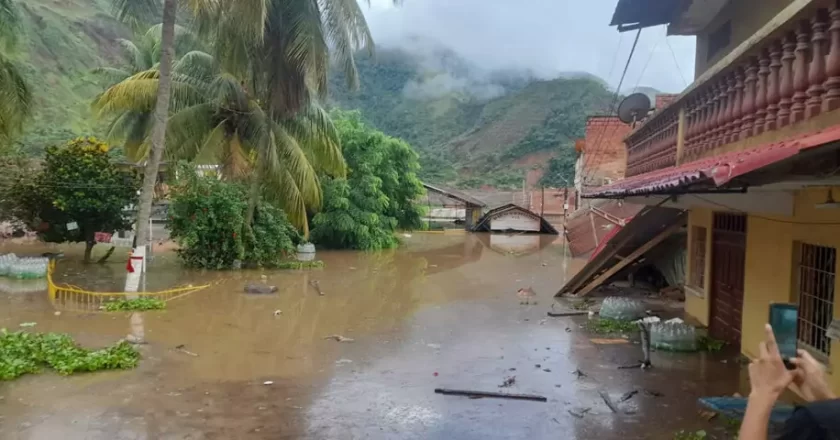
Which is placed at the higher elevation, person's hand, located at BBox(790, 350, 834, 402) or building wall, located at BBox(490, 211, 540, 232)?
building wall, located at BBox(490, 211, 540, 232)

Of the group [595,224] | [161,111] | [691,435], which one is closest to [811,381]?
[691,435]

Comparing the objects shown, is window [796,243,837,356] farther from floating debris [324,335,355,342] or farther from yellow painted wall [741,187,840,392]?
floating debris [324,335,355,342]

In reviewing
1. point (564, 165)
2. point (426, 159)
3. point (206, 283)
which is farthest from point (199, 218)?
point (426, 159)

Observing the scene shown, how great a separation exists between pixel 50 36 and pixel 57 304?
173ft

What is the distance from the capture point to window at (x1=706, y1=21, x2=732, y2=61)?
35.6 feet

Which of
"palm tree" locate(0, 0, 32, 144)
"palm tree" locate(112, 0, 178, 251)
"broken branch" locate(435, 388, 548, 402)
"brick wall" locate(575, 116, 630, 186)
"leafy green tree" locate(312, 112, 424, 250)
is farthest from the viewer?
"brick wall" locate(575, 116, 630, 186)

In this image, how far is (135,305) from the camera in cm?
1306

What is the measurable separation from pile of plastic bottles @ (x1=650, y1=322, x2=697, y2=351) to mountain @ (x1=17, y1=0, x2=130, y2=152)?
38156 mm

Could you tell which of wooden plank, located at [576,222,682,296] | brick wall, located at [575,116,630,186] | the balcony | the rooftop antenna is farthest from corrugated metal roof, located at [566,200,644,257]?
the balcony

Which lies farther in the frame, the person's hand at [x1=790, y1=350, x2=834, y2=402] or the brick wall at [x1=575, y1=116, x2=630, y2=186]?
the brick wall at [x1=575, y1=116, x2=630, y2=186]

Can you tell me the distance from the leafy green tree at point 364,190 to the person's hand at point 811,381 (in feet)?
85.7

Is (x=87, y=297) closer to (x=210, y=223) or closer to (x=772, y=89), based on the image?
(x=210, y=223)

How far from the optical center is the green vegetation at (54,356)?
26.9ft

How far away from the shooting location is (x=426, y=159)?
243 ft
